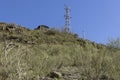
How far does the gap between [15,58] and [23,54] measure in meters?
0.34

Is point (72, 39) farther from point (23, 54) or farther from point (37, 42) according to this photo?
point (23, 54)

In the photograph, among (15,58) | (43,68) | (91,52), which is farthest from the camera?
(91,52)

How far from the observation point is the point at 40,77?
41.7 ft

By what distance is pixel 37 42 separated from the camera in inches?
1244

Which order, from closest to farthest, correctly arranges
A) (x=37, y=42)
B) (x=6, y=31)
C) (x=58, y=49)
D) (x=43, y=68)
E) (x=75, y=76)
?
(x=43, y=68)
(x=75, y=76)
(x=58, y=49)
(x=37, y=42)
(x=6, y=31)

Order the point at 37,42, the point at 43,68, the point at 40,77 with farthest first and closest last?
the point at 37,42, the point at 43,68, the point at 40,77

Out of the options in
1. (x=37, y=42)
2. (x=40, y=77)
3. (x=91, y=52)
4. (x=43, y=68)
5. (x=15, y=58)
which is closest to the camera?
(x=15, y=58)

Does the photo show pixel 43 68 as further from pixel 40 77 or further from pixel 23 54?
pixel 23 54

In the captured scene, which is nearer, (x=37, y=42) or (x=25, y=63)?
(x=25, y=63)

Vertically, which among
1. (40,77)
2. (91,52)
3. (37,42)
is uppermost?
(37,42)

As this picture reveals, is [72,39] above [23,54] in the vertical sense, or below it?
above

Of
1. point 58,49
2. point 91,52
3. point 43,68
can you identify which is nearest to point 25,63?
point 43,68

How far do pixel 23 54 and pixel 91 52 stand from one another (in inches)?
232

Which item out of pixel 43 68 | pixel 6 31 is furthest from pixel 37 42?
pixel 43 68
